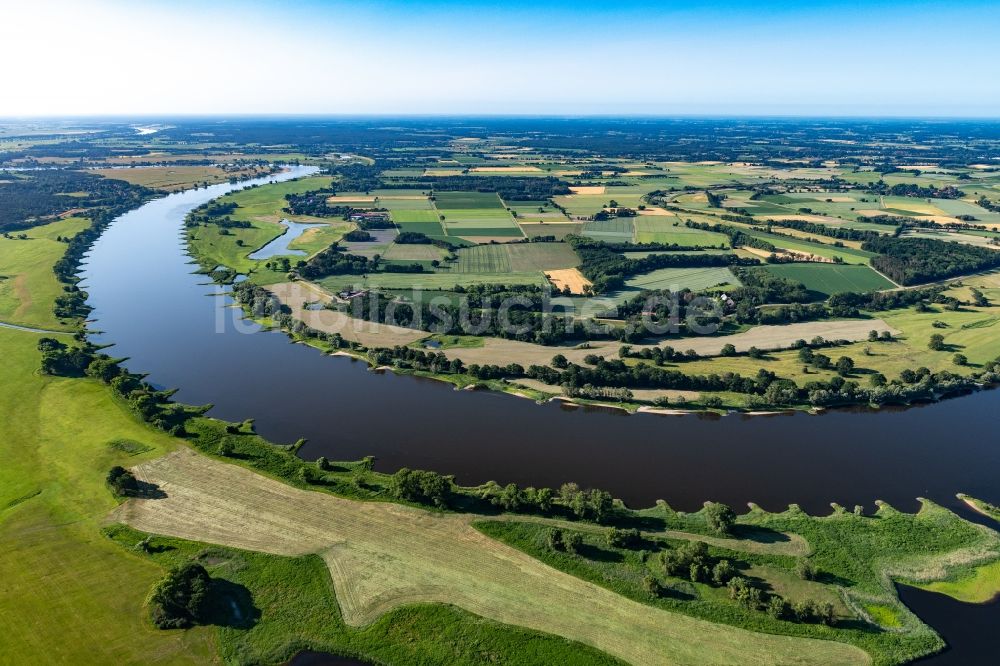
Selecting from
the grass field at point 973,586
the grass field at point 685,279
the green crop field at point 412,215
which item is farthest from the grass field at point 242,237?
the grass field at point 973,586

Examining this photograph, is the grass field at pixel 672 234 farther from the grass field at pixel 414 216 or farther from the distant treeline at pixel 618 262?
the grass field at pixel 414 216

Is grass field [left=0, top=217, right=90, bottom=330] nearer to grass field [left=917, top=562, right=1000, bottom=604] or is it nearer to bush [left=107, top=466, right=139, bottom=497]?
bush [left=107, top=466, right=139, bottom=497]

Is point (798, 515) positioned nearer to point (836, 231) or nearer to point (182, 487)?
point (182, 487)

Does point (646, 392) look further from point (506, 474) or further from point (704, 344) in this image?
point (506, 474)

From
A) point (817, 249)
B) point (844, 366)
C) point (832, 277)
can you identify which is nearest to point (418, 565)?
point (844, 366)

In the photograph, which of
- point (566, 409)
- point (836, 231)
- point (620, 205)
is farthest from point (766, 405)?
point (620, 205)

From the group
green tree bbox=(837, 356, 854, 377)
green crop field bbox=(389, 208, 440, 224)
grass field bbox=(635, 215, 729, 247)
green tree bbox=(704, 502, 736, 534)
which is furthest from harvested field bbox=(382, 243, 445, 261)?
green tree bbox=(704, 502, 736, 534)
